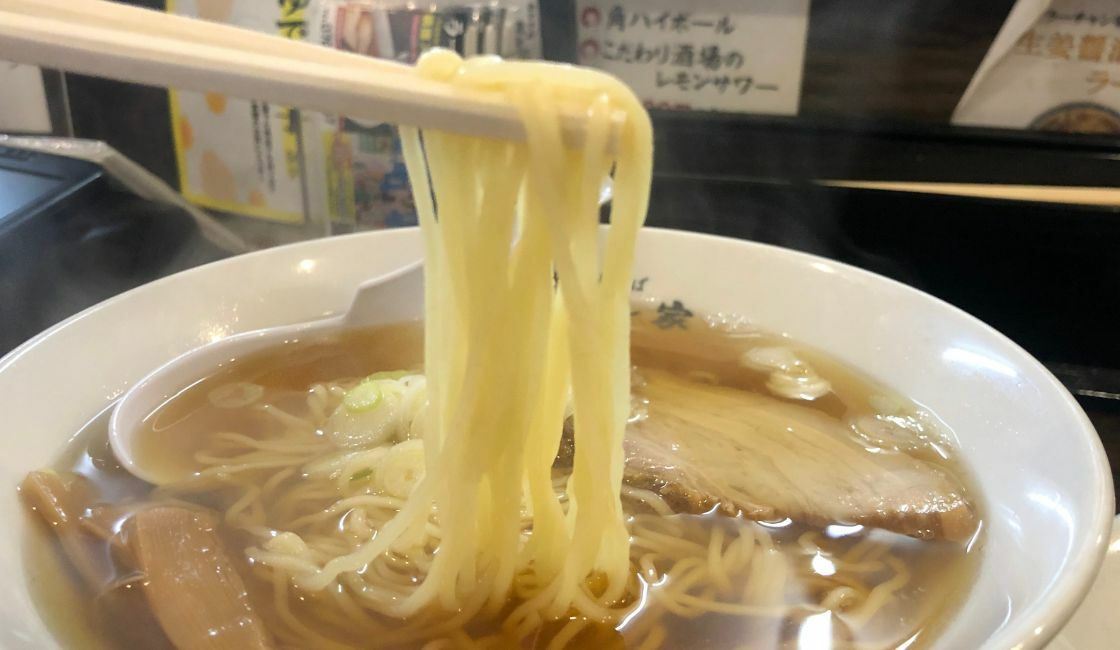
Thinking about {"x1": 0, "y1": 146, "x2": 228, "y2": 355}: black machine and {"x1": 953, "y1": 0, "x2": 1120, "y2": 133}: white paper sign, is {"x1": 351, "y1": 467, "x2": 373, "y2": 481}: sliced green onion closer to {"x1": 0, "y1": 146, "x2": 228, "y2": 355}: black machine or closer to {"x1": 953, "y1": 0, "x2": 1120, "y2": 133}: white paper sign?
{"x1": 0, "y1": 146, "x2": 228, "y2": 355}: black machine

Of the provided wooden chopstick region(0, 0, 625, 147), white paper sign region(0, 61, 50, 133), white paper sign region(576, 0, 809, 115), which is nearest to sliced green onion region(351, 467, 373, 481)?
wooden chopstick region(0, 0, 625, 147)

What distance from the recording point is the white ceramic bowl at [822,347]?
2.70 feet

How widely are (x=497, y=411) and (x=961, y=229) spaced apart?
4.40ft

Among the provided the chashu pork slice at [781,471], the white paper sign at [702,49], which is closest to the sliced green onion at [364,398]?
the chashu pork slice at [781,471]

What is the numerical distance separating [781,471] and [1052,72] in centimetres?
116

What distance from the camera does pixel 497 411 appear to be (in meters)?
0.88

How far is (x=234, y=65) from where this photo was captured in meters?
0.69

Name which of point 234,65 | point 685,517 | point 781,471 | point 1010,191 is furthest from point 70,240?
point 1010,191

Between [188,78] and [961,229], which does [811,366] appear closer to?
[961,229]

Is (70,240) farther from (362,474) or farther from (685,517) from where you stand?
(685,517)

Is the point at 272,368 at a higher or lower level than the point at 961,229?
lower

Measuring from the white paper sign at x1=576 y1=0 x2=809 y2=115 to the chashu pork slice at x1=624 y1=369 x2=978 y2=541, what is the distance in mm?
815

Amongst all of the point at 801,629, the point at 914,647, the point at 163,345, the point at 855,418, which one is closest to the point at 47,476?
the point at 163,345

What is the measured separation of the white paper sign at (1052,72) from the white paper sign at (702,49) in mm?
400
